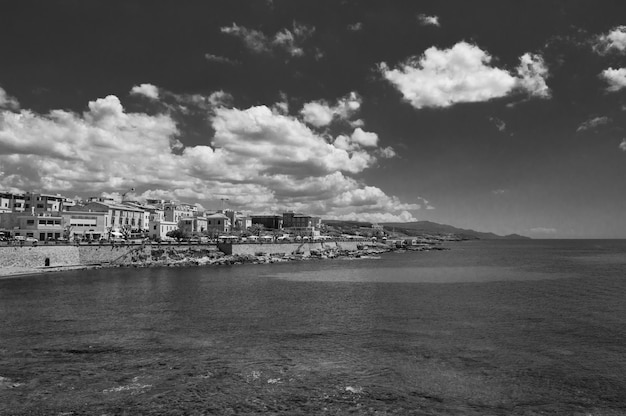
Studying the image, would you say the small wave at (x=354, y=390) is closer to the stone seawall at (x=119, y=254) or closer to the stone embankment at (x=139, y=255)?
the stone embankment at (x=139, y=255)

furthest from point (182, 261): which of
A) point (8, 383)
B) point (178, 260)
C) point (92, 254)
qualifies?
point (8, 383)

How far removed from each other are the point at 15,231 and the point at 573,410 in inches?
3795

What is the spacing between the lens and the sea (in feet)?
57.3

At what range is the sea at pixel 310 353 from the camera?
57.3 feet

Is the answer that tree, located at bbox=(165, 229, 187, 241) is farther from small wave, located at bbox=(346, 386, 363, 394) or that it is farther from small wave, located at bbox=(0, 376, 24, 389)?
small wave, located at bbox=(346, 386, 363, 394)

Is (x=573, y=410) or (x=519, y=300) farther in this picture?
(x=519, y=300)

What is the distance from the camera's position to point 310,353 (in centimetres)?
2428

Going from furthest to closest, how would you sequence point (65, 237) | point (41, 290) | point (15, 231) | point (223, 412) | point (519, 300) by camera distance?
point (65, 237)
point (15, 231)
point (41, 290)
point (519, 300)
point (223, 412)

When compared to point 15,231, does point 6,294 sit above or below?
below

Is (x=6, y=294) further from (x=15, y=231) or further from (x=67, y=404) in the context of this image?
(x=15, y=231)

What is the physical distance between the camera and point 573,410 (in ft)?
55.6

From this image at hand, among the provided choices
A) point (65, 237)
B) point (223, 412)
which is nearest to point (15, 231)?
point (65, 237)

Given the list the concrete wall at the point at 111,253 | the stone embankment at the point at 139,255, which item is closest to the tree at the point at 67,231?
the concrete wall at the point at 111,253

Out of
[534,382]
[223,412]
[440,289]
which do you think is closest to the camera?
[223,412]
